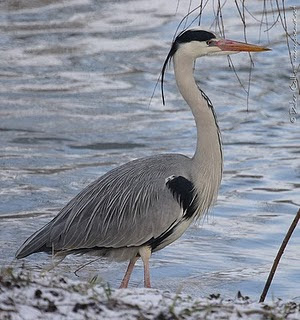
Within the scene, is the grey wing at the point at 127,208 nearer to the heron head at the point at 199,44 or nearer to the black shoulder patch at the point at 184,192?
the black shoulder patch at the point at 184,192

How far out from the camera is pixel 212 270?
8.84m

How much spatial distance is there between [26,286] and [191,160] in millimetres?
3284

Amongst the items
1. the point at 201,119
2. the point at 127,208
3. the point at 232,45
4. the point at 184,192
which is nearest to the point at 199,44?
the point at 232,45

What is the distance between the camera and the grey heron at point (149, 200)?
23.5 feet

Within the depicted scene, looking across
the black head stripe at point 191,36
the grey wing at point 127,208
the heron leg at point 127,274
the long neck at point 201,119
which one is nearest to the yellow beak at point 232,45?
the black head stripe at point 191,36

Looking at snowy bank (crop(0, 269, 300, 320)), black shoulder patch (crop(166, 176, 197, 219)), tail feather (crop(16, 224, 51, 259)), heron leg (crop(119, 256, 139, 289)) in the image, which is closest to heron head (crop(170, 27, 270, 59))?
black shoulder patch (crop(166, 176, 197, 219))

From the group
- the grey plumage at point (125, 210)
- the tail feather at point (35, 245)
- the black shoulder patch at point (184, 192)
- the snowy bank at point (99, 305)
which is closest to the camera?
the snowy bank at point (99, 305)

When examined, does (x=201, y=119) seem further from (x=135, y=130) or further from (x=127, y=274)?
(x=135, y=130)

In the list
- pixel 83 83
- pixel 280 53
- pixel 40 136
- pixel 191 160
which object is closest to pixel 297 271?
pixel 191 160

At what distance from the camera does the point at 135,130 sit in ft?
41.7

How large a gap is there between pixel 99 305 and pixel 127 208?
293cm

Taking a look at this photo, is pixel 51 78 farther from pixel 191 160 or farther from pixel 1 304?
pixel 1 304

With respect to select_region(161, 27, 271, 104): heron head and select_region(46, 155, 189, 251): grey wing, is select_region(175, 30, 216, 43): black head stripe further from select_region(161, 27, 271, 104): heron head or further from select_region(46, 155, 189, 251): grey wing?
select_region(46, 155, 189, 251): grey wing

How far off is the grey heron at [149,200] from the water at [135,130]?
0.66 metres
